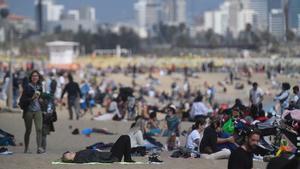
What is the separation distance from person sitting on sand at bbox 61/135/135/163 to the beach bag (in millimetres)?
2269

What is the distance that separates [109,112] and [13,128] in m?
3.92

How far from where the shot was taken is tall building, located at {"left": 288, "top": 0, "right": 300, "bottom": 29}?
18744 millimetres

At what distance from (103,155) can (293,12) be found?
961 centimetres

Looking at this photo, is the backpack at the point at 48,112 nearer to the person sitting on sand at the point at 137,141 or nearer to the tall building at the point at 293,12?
the person sitting on sand at the point at 137,141

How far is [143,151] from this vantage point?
12.8 metres

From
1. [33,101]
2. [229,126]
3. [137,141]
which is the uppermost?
[33,101]

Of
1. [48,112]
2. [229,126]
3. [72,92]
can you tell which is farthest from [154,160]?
[72,92]

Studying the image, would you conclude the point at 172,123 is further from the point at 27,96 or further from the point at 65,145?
the point at 27,96

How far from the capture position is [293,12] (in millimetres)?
20000

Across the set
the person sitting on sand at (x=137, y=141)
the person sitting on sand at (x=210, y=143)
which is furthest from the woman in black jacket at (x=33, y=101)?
the person sitting on sand at (x=210, y=143)

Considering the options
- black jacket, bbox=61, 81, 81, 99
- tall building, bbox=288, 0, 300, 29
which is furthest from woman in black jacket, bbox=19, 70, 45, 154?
tall building, bbox=288, 0, 300, 29

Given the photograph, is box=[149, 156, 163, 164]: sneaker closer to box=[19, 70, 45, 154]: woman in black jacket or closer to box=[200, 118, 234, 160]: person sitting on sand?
box=[200, 118, 234, 160]: person sitting on sand

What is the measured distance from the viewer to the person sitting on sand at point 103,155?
11258mm

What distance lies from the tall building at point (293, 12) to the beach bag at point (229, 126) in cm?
541
